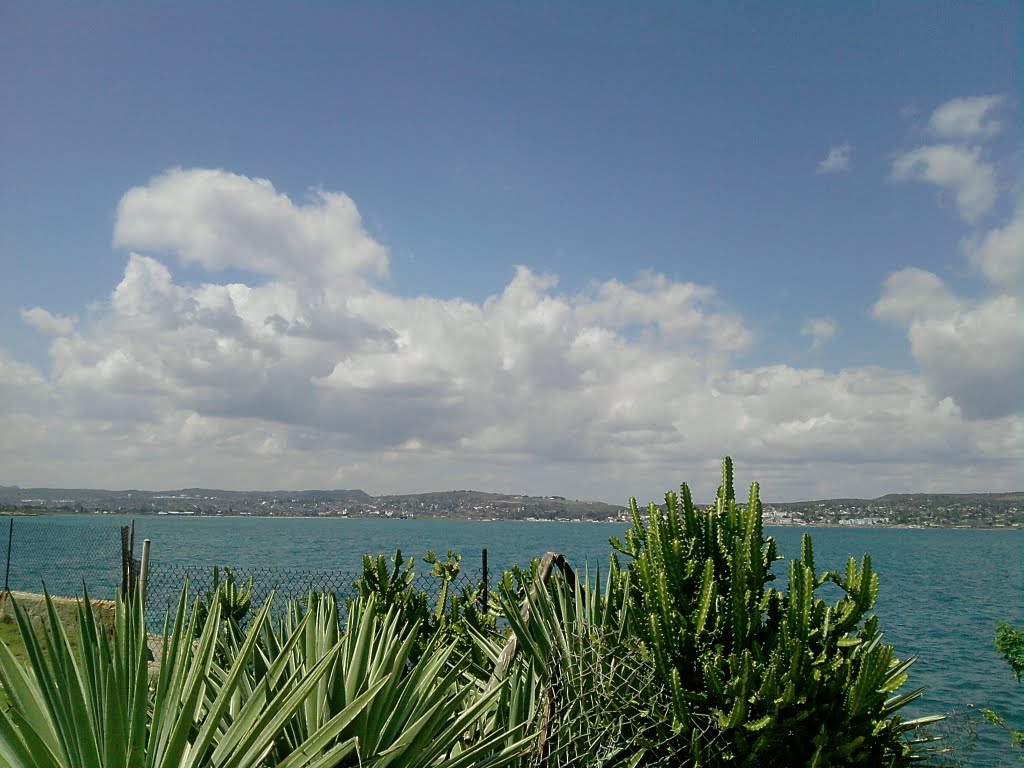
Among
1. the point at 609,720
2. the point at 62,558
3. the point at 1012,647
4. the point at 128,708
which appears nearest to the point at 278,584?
the point at 609,720

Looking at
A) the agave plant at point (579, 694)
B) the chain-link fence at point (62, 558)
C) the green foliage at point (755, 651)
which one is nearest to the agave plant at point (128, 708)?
the agave plant at point (579, 694)

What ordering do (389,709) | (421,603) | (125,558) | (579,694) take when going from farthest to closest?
(125,558)
(421,603)
(579,694)
(389,709)

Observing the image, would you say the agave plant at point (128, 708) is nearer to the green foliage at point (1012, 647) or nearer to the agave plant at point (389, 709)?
the agave plant at point (389, 709)

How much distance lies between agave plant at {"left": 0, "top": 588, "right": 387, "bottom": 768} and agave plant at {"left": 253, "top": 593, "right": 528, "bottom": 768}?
125 mm

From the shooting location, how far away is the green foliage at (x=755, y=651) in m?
2.71

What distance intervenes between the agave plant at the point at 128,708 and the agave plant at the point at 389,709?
125mm

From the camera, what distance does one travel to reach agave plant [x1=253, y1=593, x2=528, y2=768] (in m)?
2.17

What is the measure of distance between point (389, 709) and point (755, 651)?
4.65ft

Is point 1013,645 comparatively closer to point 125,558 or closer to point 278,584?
point 278,584

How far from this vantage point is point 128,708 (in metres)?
1.91

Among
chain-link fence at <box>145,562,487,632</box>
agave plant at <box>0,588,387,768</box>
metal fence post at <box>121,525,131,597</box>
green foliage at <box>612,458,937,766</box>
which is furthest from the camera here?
metal fence post at <box>121,525,131,597</box>

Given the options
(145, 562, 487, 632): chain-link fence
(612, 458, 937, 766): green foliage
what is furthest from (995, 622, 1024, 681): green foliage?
(612, 458, 937, 766): green foliage

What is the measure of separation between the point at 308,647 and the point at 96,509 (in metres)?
97.8

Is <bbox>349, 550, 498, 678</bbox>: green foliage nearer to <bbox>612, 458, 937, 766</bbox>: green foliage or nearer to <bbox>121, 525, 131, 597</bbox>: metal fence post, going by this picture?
<bbox>612, 458, 937, 766</bbox>: green foliage
